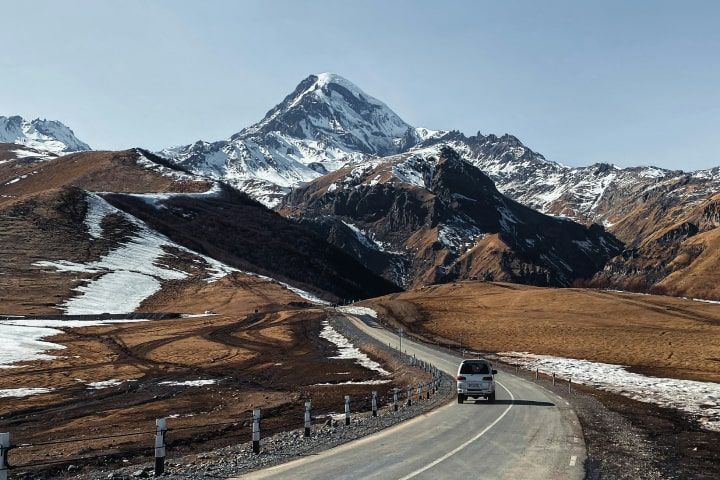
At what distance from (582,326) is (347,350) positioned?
42969 mm

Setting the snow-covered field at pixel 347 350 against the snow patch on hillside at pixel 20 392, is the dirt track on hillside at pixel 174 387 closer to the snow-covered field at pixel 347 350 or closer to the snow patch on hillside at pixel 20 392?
the snow patch on hillside at pixel 20 392

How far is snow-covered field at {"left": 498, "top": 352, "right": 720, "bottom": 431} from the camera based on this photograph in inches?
1244

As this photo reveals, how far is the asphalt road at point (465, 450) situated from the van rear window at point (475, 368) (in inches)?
96.4

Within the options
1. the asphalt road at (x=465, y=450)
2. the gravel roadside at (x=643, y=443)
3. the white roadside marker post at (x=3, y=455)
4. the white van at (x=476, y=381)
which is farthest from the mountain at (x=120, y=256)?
the white roadside marker post at (x=3, y=455)

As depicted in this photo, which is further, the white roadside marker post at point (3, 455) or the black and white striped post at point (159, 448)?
the black and white striped post at point (159, 448)

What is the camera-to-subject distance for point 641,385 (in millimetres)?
42188

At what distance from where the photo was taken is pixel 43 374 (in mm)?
44219

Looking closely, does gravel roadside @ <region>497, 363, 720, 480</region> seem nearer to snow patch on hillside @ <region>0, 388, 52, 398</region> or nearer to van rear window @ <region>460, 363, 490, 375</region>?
van rear window @ <region>460, 363, 490, 375</region>

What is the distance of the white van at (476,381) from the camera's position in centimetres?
3147

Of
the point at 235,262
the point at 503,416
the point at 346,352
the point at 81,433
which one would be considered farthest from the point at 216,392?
the point at 235,262

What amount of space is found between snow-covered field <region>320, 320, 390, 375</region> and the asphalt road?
892 inches

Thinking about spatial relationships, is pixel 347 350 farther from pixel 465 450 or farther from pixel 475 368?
pixel 465 450

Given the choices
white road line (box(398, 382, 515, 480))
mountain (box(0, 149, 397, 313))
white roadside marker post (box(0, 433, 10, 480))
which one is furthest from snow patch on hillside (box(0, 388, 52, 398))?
mountain (box(0, 149, 397, 313))

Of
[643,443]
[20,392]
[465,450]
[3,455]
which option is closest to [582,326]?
[643,443]
